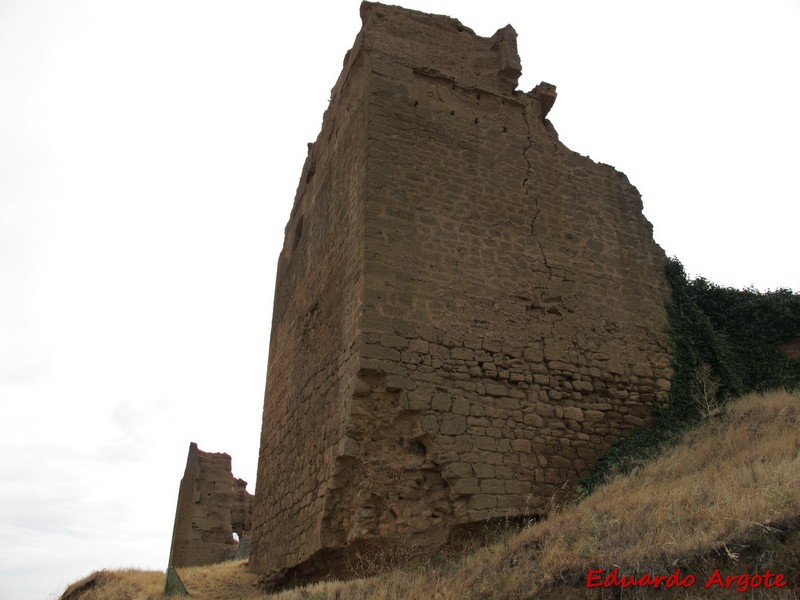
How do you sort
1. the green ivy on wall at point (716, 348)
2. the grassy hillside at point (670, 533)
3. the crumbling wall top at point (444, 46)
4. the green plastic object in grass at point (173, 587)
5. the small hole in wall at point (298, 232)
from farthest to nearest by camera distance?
the small hole in wall at point (298, 232) → the crumbling wall top at point (444, 46) → the green ivy on wall at point (716, 348) → the green plastic object in grass at point (173, 587) → the grassy hillside at point (670, 533)

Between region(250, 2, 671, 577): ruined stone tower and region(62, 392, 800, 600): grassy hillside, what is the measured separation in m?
0.79

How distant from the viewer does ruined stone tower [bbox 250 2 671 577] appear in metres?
7.20

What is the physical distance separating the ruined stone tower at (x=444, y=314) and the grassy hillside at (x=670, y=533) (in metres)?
0.79

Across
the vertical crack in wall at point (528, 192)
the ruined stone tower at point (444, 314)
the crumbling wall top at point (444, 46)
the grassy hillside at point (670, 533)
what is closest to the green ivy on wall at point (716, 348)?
the ruined stone tower at point (444, 314)

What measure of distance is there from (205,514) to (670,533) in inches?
483

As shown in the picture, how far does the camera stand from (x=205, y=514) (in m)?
15.0

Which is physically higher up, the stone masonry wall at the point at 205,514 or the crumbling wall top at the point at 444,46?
the crumbling wall top at the point at 444,46

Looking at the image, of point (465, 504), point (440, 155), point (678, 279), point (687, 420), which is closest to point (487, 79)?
point (440, 155)

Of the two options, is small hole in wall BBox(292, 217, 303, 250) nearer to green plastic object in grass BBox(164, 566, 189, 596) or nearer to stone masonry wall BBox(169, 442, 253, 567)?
green plastic object in grass BBox(164, 566, 189, 596)

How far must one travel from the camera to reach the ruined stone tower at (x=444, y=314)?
7203 millimetres
